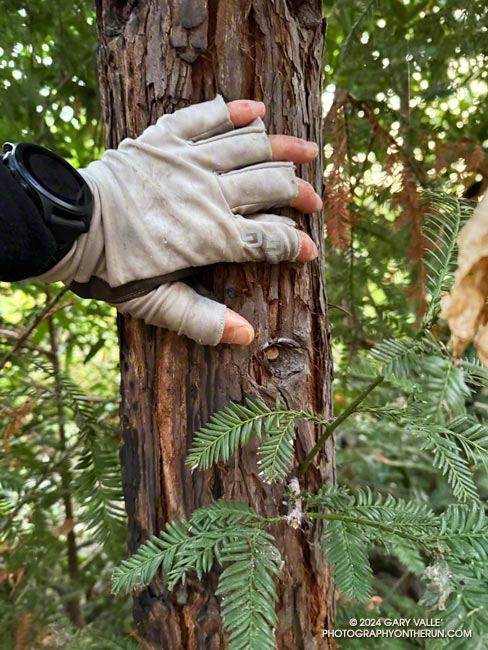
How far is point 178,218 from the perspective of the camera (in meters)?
1.02

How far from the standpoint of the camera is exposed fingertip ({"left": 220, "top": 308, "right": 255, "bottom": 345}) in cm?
100

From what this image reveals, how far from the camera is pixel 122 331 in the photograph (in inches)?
46.0

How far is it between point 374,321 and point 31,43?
51.3 inches

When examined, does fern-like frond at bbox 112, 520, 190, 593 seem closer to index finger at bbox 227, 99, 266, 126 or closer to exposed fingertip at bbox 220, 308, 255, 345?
exposed fingertip at bbox 220, 308, 255, 345

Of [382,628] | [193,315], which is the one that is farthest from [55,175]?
[382,628]

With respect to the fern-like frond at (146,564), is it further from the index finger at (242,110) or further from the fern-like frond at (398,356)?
the index finger at (242,110)

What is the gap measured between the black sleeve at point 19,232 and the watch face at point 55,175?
0.15ft

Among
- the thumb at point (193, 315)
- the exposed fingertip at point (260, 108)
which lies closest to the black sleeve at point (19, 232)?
the thumb at point (193, 315)

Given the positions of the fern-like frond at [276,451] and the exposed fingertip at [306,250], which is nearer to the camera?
the fern-like frond at [276,451]

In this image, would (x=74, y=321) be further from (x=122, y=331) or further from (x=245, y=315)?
(x=245, y=315)

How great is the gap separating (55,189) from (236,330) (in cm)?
39

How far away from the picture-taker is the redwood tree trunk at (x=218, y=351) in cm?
106

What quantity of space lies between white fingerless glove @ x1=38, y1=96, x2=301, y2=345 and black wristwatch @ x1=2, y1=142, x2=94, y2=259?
3 cm

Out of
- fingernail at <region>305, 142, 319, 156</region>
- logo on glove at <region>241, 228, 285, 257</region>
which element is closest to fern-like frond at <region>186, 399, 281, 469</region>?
logo on glove at <region>241, 228, 285, 257</region>
